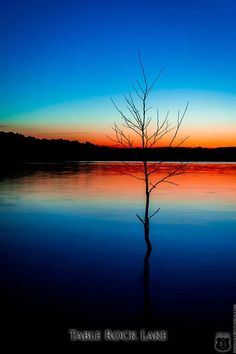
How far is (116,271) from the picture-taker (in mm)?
10977

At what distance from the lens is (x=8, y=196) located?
102 ft

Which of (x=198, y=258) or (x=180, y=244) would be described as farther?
(x=180, y=244)

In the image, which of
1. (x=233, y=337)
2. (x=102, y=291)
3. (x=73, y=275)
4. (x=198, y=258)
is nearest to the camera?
(x=233, y=337)

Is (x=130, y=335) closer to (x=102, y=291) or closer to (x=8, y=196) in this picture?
(x=102, y=291)

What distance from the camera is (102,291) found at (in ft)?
30.5

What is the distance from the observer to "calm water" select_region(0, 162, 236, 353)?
7.62 metres

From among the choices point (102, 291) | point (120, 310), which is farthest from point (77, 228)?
point (120, 310)

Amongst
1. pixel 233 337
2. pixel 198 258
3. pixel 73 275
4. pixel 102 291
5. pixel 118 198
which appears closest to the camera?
pixel 233 337

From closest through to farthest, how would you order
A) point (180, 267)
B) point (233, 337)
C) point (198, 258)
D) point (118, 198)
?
1. point (233, 337)
2. point (180, 267)
3. point (198, 258)
4. point (118, 198)

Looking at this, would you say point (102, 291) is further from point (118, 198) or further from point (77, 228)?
point (118, 198)

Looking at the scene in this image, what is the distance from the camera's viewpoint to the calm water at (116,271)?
7.62 meters

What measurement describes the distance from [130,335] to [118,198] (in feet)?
79.8

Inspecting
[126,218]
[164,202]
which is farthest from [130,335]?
[164,202]

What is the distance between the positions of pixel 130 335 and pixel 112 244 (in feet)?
26.5
